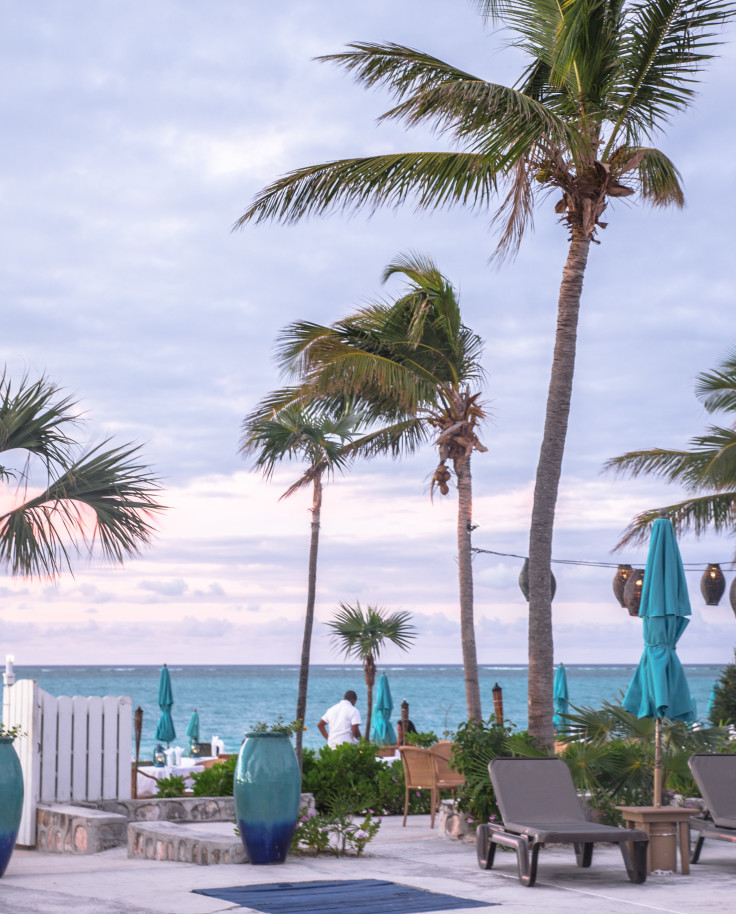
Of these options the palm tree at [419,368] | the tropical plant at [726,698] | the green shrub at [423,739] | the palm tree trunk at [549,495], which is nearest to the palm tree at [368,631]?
the tropical plant at [726,698]

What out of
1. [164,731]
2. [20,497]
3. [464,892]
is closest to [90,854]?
[20,497]

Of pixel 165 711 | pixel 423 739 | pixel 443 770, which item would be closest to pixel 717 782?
pixel 443 770

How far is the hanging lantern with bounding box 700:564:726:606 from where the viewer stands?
16703 mm

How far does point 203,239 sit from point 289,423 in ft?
12.4

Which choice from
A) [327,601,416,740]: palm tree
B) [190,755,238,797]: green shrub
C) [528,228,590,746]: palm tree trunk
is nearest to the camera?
[528,228,590,746]: palm tree trunk

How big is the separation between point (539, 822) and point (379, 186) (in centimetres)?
581

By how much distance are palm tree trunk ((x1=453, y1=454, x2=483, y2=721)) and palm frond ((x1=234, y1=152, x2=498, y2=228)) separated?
17.2 ft

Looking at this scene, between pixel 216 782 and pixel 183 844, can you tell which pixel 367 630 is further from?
pixel 183 844

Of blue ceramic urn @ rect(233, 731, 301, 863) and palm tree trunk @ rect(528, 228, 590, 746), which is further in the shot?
palm tree trunk @ rect(528, 228, 590, 746)

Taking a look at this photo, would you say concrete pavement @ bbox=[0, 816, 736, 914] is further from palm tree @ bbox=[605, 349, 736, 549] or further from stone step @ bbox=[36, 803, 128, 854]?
palm tree @ bbox=[605, 349, 736, 549]

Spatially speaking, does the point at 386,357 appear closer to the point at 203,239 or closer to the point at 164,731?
the point at 203,239

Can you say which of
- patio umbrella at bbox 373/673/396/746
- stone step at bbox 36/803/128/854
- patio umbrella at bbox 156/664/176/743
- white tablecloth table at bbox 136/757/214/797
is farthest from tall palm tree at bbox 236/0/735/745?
patio umbrella at bbox 156/664/176/743

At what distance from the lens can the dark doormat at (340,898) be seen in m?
6.27

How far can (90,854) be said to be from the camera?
9320mm
